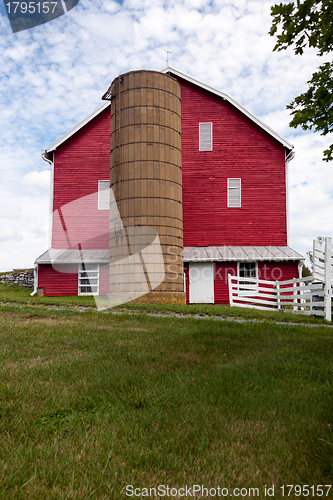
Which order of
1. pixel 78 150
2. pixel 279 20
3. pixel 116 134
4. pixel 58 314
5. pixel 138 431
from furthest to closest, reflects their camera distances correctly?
pixel 78 150 → pixel 116 134 → pixel 58 314 → pixel 279 20 → pixel 138 431

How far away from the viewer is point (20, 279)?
89.9 feet

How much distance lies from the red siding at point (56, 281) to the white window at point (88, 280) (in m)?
0.26

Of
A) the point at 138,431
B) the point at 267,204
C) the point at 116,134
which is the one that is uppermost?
the point at 116,134

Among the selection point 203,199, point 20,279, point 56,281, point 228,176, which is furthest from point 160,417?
point 20,279

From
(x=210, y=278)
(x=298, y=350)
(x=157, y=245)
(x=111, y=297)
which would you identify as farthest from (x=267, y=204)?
(x=298, y=350)

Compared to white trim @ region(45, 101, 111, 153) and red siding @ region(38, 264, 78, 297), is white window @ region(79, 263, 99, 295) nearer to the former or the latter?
red siding @ region(38, 264, 78, 297)

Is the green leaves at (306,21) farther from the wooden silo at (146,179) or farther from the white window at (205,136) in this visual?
the white window at (205,136)

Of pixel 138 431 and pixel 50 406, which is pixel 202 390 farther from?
pixel 50 406

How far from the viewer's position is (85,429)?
2957 millimetres

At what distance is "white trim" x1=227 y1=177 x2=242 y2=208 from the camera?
21.0 metres

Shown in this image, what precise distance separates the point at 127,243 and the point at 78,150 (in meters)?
8.94

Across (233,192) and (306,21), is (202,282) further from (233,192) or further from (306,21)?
(306,21)

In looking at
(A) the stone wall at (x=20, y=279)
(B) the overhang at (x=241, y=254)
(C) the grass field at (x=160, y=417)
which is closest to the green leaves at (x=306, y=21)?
(C) the grass field at (x=160, y=417)

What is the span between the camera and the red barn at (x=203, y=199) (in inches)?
786
